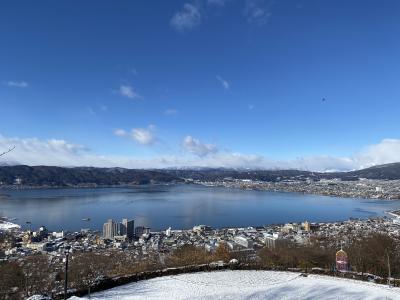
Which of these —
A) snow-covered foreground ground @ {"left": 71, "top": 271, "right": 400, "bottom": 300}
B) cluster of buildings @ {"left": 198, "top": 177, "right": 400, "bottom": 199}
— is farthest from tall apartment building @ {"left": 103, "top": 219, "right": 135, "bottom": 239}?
cluster of buildings @ {"left": 198, "top": 177, "right": 400, "bottom": 199}

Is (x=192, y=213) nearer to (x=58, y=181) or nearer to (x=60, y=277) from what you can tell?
(x=60, y=277)

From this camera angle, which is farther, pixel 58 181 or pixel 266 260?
pixel 58 181

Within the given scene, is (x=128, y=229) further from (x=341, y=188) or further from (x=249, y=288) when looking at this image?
(x=341, y=188)

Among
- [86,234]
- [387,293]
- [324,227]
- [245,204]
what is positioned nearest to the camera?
[387,293]

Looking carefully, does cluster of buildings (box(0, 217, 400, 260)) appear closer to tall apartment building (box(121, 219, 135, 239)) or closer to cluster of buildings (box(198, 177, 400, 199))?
tall apartment building (box(121, 219, 135, 239))

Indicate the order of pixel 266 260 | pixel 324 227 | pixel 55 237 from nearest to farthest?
pixel 266 260, pixel 55 237, pixel 324 227

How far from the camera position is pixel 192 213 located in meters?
38.2

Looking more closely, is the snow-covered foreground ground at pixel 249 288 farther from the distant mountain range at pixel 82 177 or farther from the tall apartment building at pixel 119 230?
the distant mountain range at pixel 82 177

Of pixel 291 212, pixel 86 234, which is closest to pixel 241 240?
pixel 86 234

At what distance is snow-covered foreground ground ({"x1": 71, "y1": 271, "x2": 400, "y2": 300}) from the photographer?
24.3ft

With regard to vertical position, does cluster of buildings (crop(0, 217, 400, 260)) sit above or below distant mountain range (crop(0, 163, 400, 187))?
below

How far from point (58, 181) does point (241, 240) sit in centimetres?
5937

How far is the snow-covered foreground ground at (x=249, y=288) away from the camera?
740 cm

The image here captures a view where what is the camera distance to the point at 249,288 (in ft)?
26.2
